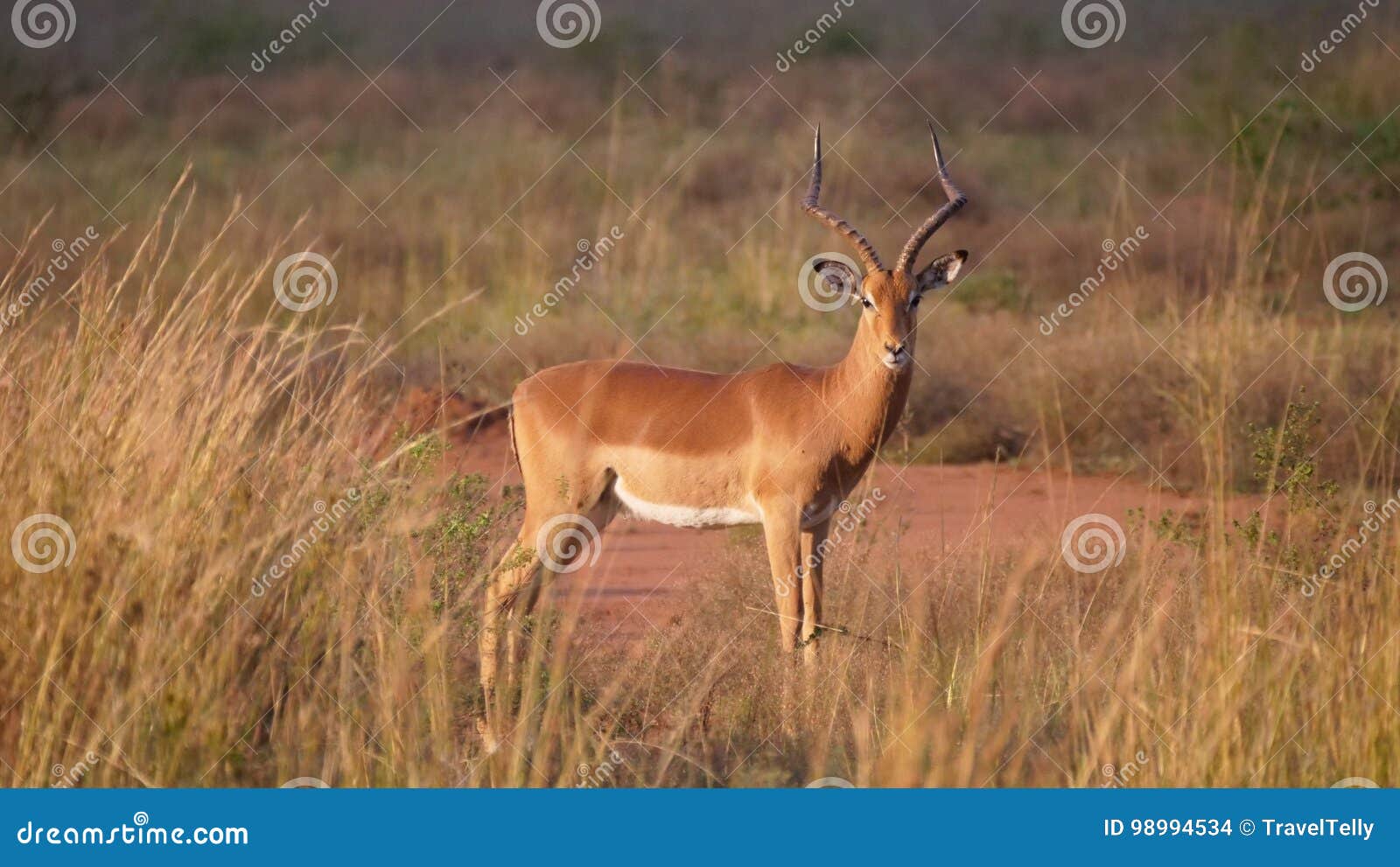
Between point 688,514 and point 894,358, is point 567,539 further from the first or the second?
point 894,358

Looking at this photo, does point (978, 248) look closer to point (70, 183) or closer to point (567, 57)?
point (70, 183)

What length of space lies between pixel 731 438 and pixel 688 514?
16.5 inches

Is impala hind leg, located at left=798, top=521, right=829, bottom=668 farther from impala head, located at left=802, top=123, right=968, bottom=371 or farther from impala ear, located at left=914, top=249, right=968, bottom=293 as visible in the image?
impala ear, located at left=914, top=249, right=968, bottom=293

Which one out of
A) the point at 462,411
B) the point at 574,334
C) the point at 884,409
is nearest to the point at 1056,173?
the point at 574,334

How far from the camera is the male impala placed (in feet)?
25.0

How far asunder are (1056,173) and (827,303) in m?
9.82

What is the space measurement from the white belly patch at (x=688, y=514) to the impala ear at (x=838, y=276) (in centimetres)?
121

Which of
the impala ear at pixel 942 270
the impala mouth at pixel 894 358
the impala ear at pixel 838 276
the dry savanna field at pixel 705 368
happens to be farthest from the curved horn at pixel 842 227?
the dry savanna field at pixel 705 368

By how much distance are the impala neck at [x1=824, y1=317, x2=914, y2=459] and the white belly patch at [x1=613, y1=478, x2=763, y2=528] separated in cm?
60

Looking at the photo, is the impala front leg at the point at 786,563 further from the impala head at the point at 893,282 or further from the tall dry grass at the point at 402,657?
the impala head at the point at 893,282

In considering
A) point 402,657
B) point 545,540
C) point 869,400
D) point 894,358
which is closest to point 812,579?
point 869,400

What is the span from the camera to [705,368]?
45.1 feet

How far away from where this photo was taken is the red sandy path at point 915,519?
28.4 ft

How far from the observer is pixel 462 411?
1259 centimetres
